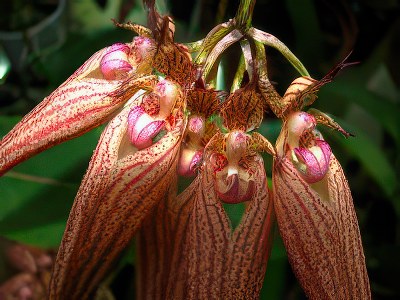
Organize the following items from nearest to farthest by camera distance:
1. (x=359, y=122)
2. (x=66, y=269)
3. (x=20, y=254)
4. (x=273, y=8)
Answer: (x=66, y=269)
(x=20, y=254)
(x=359, y=122)
(x=273, y=8)

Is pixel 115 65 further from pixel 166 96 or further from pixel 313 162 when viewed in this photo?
pixel 313 162

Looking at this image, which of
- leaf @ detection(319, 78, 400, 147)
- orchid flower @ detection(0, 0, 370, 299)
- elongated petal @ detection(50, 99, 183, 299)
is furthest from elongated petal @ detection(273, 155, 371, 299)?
leaf @ detection(319, 78, 400, 147)

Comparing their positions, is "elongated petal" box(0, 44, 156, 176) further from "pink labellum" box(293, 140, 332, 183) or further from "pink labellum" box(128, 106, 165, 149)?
"pink labellum" box(293, 140, 332, 183)

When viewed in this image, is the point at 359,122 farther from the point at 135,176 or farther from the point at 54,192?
the point at 135,176

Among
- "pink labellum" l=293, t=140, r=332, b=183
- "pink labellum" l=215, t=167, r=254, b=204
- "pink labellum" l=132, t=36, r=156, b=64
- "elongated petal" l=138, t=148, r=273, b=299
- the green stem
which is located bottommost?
"elongated petal" l=138, t=148, r=273, b=299

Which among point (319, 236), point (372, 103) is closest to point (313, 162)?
point (319, 236)

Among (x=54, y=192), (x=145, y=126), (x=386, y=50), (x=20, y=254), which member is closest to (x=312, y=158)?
(x=145, y=126)
